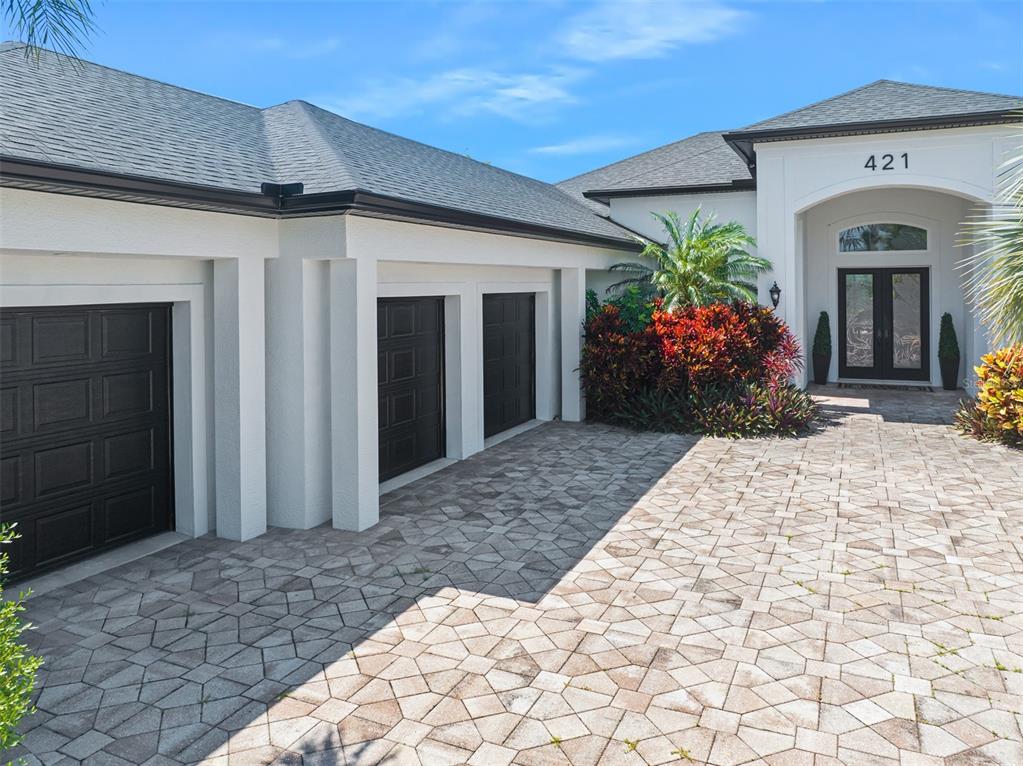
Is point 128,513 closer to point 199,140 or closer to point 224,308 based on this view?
point 224,308

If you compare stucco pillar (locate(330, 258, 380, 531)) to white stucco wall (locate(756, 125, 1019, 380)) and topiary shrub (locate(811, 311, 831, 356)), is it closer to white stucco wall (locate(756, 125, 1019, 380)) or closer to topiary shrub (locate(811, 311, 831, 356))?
white stucco wall (locate(756, 125, 1019, 380))

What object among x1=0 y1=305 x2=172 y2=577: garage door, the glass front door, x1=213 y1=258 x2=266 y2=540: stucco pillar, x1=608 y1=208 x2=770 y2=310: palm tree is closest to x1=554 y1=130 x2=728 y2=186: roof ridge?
the glass front door

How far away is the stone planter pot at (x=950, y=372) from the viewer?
698 inches

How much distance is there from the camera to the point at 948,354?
17688 millimetres

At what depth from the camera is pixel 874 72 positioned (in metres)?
17.8

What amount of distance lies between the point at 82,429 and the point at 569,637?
4731mm

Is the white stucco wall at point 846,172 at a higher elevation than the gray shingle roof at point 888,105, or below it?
below

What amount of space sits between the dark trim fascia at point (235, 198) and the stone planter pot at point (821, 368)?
1198cm

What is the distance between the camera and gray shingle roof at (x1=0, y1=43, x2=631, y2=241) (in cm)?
611

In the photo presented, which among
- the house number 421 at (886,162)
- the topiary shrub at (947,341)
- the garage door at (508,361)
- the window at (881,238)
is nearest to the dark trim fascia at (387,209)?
the garage door at (508,361)

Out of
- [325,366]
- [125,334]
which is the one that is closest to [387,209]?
[325,366]

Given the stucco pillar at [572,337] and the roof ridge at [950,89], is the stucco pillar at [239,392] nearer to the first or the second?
the stucco pillar at [572,337]

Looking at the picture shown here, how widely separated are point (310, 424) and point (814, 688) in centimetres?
537

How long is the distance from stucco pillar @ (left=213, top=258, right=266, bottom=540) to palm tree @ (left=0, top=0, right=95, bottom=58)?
328 cm
